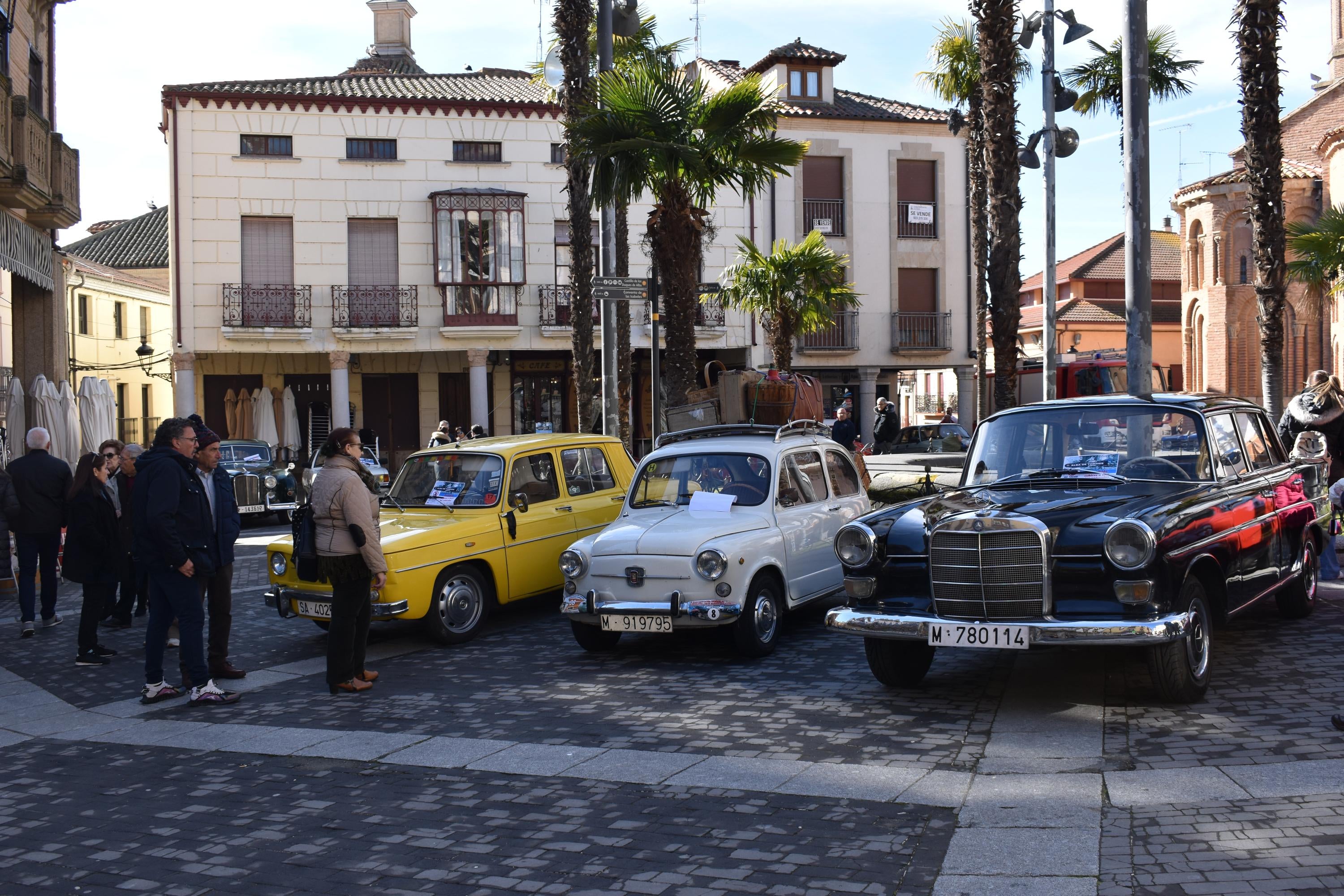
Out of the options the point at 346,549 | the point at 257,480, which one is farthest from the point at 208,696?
the point at 257,480

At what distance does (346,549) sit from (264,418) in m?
25.6

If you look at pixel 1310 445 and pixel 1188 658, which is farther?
pixel 1310 445

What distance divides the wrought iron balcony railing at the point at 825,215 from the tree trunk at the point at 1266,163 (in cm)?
2171

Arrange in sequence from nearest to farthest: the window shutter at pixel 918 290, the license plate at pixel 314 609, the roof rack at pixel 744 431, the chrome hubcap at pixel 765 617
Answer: the chrome hubcap at pixel 765 617 < the license plate at pixel 314 609 < the roof rack at pixel 744 431 < the window shutter at pixel 918 290

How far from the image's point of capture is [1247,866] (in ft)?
15.1

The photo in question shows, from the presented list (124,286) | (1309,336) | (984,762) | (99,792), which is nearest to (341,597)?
(99,792)

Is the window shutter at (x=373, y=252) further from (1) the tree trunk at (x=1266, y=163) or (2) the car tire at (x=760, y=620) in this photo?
(2) the car tire at (x=760, y=620)

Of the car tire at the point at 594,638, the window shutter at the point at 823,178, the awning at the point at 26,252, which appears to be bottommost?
the car tire at the point at 594,638

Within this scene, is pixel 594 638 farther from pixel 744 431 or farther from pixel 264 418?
pixel 264 418

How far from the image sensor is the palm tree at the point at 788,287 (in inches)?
987

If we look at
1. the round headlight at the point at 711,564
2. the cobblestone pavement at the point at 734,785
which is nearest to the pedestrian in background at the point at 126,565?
the cobblestone pavement at the point at 734,785

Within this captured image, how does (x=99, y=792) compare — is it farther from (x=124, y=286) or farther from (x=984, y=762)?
(x=124, y=286)

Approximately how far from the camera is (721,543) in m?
8.91

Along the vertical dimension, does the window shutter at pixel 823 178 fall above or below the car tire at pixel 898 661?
above
